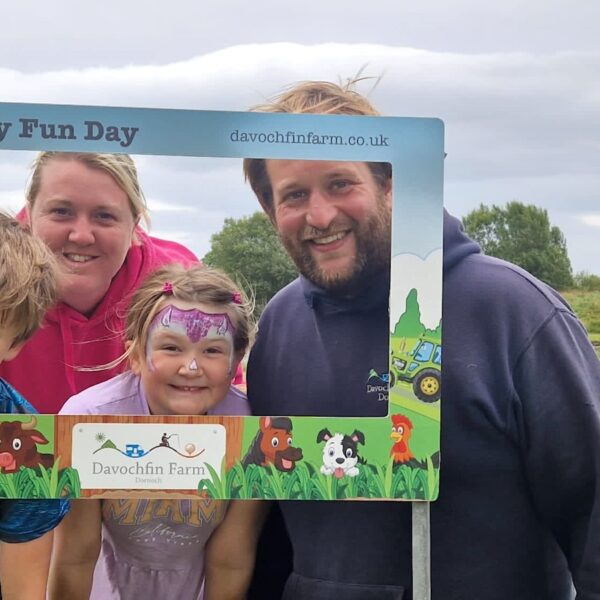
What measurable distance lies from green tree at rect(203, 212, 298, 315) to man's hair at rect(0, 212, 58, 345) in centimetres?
47

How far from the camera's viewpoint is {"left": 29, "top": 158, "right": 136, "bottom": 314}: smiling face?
2666mm

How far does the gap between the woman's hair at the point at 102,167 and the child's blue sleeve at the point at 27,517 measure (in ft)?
2.98

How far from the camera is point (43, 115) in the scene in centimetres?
261

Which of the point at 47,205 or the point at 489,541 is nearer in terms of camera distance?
the point at 47,205

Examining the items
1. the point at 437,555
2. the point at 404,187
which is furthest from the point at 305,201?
the point at 437,555

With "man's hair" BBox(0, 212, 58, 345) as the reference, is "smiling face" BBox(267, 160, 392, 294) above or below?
above

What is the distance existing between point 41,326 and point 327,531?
110cm

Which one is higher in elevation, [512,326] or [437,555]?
[512,326]

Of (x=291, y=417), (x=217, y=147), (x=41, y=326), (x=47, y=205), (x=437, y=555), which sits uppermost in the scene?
(x=217, y=147)

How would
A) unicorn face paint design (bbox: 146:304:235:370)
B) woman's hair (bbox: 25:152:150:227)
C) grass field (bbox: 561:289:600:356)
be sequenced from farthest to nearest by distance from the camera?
grass field (bbox: 561:289:600:356)
unicorn face paint design (bbox: 146:304:235:370)
woman's hair (bbox: 25:152:150:227)

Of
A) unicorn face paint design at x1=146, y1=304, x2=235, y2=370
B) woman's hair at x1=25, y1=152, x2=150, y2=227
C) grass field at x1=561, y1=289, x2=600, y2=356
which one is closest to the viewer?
woman's hair at x1=25, y1=152, x2=150, y2=227

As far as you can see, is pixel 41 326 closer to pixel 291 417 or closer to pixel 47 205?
pixel 47 205

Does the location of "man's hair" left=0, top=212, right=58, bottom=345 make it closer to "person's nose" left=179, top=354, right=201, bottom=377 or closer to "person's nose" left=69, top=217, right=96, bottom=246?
"person's nose" left=69, top=217, right=96, bottom=246

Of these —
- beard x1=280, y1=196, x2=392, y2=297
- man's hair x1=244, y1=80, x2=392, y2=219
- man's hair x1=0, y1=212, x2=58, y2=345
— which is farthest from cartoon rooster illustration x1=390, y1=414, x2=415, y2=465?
man's hair x1=0, y1=212, x2=58, y2=345
